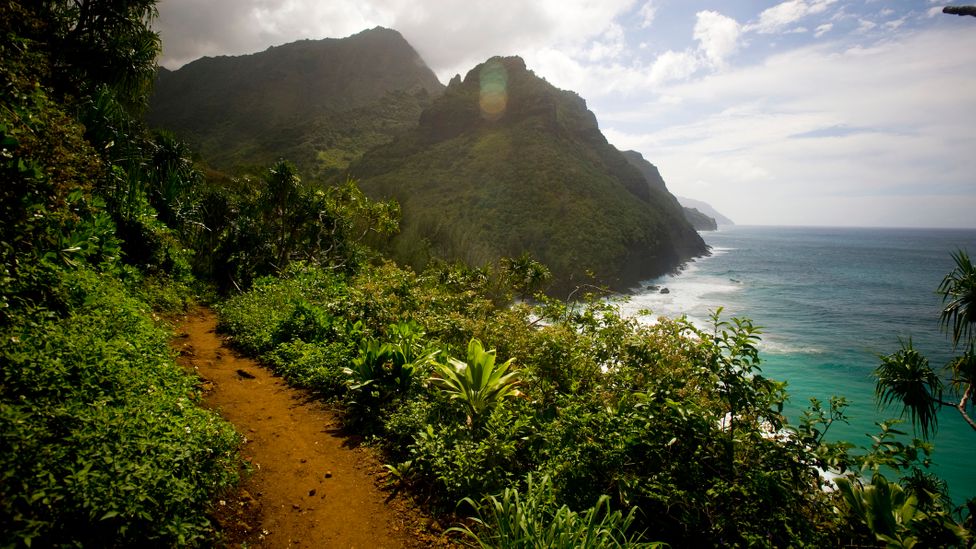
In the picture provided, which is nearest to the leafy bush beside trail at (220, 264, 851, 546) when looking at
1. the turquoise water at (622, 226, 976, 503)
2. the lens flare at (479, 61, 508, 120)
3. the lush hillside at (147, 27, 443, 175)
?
the turquoise water at (622, 226, 976, 503)

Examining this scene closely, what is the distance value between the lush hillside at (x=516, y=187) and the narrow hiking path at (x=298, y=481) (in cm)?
1447

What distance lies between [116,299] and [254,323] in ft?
8.77

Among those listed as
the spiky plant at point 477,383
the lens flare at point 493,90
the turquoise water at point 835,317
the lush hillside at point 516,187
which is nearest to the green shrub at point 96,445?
the spiky plant at point 477,383

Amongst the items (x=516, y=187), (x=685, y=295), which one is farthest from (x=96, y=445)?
(x=516, y=187)

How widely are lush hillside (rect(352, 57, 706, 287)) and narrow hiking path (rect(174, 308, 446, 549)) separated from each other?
14469 mm

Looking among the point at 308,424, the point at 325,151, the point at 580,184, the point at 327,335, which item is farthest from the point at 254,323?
the point at 325,151

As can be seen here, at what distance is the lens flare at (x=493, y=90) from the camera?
224 ft

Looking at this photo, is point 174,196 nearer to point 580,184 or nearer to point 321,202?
point 321,202

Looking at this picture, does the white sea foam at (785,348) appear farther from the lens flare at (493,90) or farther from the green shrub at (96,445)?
the lens flare at (493,90)

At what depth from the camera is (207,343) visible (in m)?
7.46

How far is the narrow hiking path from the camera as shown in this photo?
3.29 m

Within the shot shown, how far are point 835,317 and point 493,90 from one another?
189 ft

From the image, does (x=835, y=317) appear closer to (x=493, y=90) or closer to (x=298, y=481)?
(x=298, y=481)

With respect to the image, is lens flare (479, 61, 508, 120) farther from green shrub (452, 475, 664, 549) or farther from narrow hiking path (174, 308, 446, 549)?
green shrub (452, 475, 664, 549)
